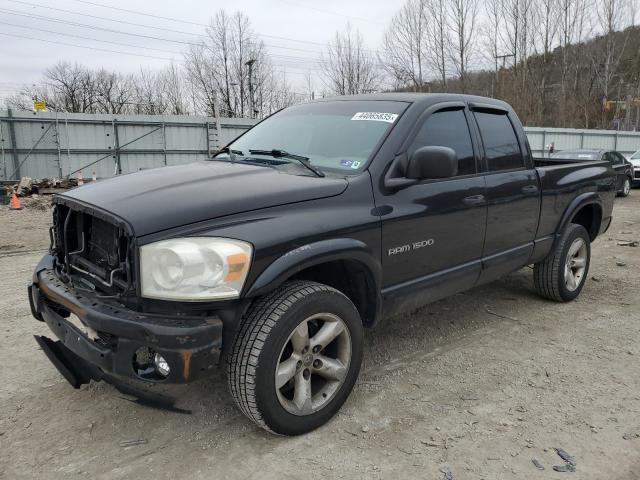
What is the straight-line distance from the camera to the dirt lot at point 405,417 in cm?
260

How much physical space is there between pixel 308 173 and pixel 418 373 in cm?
159

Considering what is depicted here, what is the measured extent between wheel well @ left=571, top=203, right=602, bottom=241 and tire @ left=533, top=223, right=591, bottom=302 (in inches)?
10.2

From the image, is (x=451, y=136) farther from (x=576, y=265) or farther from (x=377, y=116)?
Result: (x=576, y=265)

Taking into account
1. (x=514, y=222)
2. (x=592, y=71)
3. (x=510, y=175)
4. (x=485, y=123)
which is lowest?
(x=514, y=222)

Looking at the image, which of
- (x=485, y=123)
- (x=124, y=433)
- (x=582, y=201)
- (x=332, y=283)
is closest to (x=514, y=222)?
(x=485, y=123)

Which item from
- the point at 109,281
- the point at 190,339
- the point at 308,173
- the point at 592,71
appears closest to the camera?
the point at 190,339

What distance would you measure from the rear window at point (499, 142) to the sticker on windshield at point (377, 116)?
3.18 ft

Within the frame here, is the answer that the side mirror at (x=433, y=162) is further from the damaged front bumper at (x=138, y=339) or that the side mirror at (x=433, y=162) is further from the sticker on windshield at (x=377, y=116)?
the damaged front bumper at (x=138, y=339)

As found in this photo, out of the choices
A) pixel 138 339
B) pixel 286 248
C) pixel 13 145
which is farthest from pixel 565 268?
pixel 13 145

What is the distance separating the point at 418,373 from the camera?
141 inches

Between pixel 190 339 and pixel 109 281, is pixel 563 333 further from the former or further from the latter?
pixel 109 281

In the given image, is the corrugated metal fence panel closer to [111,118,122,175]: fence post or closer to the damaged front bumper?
[111,118,122,175]: fence post

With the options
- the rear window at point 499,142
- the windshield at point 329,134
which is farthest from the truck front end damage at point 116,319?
the rear window at point 499,142

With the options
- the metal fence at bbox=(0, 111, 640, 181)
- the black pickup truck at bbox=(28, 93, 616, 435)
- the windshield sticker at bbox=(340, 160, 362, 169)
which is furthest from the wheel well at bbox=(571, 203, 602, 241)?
the metal fence at bbox=(0, 111, 640, 181)
